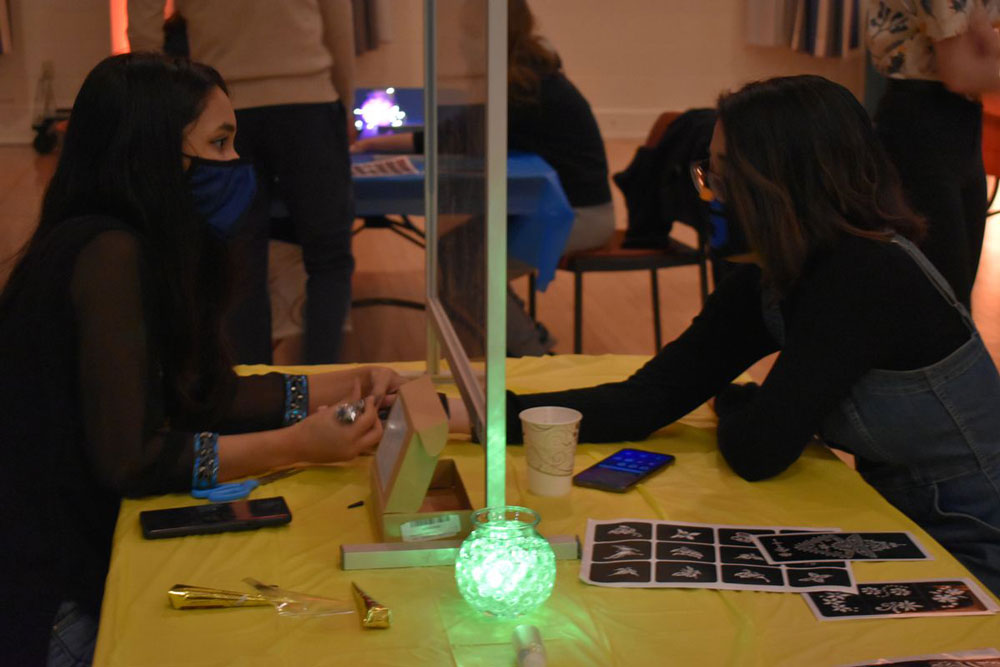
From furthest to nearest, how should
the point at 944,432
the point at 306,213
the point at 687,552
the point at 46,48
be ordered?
the point at 46,48, the point at 306,213, the point at 944,432, the point at 687,552

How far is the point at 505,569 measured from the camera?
1116mm

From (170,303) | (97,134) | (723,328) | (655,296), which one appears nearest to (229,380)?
(170,303)

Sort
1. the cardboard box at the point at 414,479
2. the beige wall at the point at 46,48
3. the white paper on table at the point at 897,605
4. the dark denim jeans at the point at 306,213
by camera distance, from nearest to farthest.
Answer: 1. the white paper on table at the point at 897,605
2. the cardboard box at the point at 414,479
3. the dark denim jeans at the point at 306,213
4. the beige wall at the point at 46,48

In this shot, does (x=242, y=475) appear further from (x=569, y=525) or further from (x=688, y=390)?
(x=688, y=390)

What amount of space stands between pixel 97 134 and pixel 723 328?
97cm

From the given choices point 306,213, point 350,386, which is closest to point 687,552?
point 350,386

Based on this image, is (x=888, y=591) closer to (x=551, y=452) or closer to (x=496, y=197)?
(x=551, y=452)

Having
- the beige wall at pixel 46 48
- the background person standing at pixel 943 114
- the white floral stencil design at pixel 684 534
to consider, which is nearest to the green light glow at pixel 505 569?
the white floral stencil design at pixel 684 534

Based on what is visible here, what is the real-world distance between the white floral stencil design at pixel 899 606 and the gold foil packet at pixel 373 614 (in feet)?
1.65

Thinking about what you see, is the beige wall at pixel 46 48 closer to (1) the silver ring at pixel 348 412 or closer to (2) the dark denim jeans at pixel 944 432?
(1) the silver ring at pixel 348 412

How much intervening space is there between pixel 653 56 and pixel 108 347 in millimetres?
6627

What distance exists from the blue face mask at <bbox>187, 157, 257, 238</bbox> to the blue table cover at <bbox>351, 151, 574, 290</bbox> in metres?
1.73

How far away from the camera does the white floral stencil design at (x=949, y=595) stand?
3.82ft

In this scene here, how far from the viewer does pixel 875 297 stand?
1496 mm
